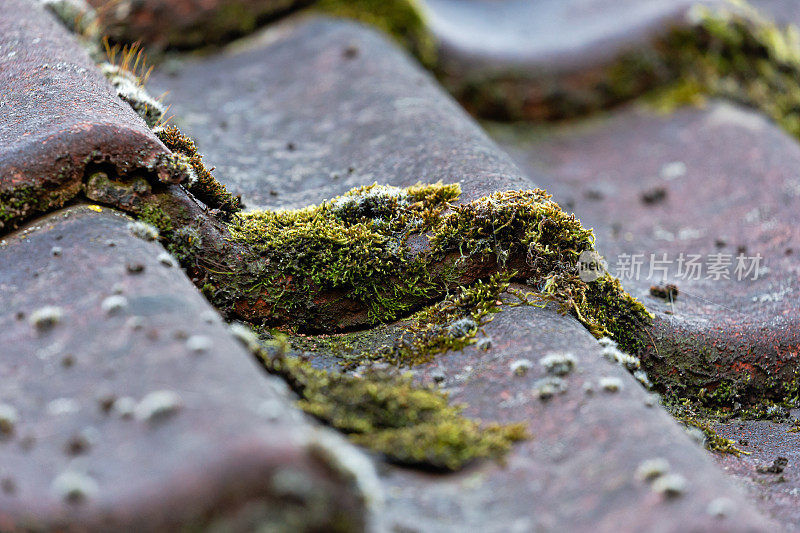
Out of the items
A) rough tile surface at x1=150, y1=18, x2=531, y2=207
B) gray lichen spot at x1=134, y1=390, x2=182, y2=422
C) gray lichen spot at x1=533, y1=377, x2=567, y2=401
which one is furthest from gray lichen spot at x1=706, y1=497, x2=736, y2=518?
rough tile surface at x1=150, y1=18, x2=531, y2=207

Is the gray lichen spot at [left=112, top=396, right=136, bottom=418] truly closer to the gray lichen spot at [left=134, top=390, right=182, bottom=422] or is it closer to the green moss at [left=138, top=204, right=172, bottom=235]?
the gray lichen spot at [left=134, top=390, right=182, bottom=422]

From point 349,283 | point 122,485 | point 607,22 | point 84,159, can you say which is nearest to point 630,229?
point 349,283

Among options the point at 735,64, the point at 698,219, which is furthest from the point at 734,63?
the point at 698,219

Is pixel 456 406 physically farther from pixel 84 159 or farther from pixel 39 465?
pixel 84 159

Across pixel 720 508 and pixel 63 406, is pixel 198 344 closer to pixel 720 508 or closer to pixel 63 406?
pixel 63 406

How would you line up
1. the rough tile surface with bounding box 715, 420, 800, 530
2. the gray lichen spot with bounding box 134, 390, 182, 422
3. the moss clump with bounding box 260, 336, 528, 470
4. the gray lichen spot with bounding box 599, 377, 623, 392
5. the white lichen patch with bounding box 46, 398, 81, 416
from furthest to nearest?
the rough tile surface with bounding box 715, 420, 800, 530 → the gray lichen spot with bounding box 599, 377, 623, 392 → the moss clump with bounding box 260, 336, 528, 470 → the white lichen patch with bounding box 46, 398, 81, 416 → the gray lichen spot with bounding box 134, 390, 182, 422
